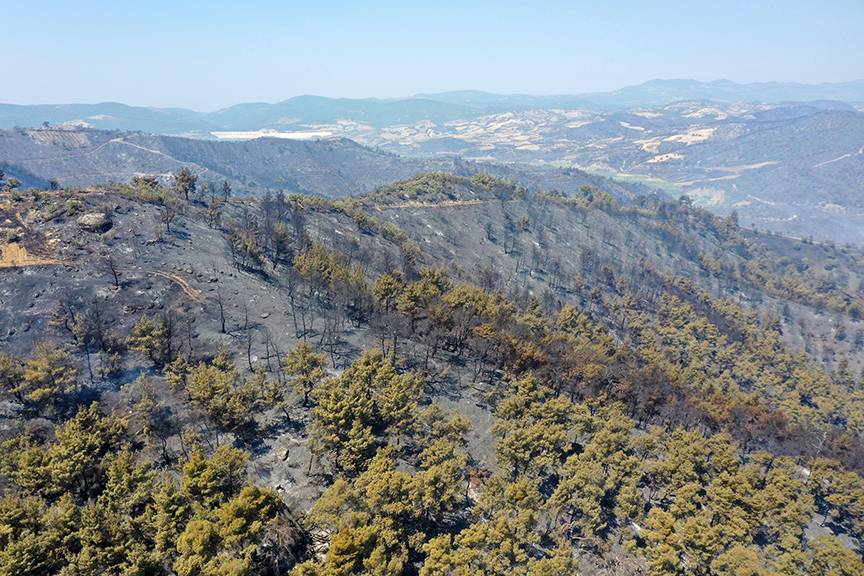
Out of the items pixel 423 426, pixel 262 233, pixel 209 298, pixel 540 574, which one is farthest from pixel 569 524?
pixel 262 233

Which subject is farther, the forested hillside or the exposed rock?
the exposed rock

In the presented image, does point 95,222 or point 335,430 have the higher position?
point 95,222

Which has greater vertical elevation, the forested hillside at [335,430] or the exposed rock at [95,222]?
the exposed rock at [95,222]

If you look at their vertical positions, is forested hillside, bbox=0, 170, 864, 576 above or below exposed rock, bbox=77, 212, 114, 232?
below

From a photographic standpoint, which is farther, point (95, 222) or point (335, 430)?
point (95, 222)

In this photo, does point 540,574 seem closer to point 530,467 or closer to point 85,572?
point 530,467
